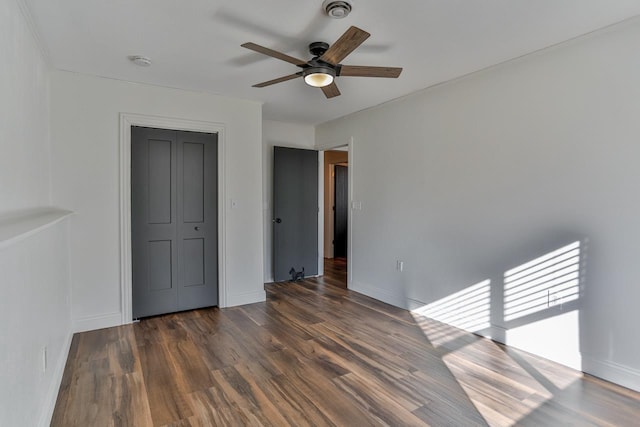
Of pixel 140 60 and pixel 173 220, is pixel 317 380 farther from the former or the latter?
pixel 140 60

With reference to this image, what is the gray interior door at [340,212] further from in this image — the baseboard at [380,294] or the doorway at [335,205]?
the baseboard at [380,294]

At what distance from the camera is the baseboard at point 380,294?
3996mm

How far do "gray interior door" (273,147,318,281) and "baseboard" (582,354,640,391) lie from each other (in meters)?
3.68

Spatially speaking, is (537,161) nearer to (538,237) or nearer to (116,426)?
(538,237)

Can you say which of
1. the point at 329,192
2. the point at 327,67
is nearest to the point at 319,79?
the point at 327,67

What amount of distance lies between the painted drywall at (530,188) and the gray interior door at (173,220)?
6.91ft

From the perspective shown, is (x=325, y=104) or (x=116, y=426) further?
(x=325, y=104)

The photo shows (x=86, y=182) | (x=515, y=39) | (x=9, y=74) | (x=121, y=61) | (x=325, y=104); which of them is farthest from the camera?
(x=325, y=104)

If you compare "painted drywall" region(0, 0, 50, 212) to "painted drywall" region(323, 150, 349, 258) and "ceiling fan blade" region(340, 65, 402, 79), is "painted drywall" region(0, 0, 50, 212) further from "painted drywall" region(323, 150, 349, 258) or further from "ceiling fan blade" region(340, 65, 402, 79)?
"painted drywall" region(323, 150, 349, 258)

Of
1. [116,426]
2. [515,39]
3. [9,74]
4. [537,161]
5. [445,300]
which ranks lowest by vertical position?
[116,426]

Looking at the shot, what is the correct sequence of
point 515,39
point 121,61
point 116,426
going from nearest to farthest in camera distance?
point 116,426
point 515,39
point 121,61

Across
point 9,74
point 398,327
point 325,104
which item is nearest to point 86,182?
point 9,74

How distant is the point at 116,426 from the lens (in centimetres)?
191

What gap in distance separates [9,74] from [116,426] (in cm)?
199
